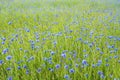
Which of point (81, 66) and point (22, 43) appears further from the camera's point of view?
point (22, 43)

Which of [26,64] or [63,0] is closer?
[26,64]

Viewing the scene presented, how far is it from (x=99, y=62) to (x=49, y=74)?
533 mm

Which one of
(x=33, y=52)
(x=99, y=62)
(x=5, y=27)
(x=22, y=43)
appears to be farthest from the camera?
(x=5, y=27)

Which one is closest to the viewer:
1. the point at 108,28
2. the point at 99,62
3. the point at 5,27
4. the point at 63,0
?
the point at 99,62

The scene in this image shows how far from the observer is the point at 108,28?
13.6 feet

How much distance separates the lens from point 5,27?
4969 mm

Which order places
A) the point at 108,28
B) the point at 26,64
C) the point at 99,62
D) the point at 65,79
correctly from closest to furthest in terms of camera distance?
the point at 65,79
the point at 99,62
the point at 26,64
the point at 108,28

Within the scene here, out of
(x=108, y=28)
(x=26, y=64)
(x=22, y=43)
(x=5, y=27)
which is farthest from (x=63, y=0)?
(x=26, y=64)

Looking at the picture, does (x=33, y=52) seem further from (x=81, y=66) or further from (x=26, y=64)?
(x=81, y=66)

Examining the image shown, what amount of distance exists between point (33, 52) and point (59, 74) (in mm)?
614

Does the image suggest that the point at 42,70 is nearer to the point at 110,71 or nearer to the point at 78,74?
the point at 78,74

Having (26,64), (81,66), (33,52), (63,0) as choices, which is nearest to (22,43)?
(33,52)

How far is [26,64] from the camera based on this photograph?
2590 millimetres

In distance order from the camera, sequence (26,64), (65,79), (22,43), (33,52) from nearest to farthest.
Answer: (65,79) → (26,64) → (33,52) → (22,43)
